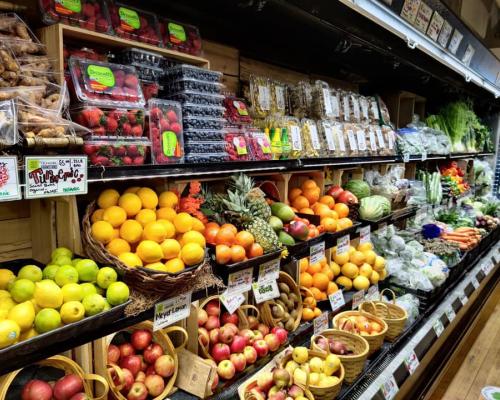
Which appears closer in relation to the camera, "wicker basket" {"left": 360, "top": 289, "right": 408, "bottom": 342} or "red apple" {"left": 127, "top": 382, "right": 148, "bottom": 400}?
"red apple" {"left": 127, "top": 382, "right": 148, "bottom": 400}

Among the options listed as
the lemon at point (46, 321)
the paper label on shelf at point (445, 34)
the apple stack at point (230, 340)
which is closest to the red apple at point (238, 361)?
the apple stack at point (230, 340)

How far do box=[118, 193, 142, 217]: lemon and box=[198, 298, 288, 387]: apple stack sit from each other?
0.59 meters

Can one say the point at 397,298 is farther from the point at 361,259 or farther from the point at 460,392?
the point at 460,392

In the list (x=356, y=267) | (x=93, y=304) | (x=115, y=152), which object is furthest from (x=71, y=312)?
(x=356, y=267)

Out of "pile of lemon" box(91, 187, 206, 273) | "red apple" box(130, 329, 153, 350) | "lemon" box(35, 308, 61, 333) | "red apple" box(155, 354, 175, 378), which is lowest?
"red apple" box(155, 354, 175, 378)

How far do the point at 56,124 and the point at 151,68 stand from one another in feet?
1.80

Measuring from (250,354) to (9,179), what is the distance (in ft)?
4.07

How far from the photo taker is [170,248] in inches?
53.2

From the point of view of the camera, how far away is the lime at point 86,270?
1.17m

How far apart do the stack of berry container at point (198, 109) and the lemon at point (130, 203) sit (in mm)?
238

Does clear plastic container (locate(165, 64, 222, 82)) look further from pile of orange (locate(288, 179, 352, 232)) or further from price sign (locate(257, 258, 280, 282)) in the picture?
pile of orange (locate(288, 179, 352, 232))

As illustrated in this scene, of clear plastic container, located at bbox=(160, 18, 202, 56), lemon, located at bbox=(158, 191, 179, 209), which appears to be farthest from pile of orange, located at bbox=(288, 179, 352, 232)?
clear plastic container, located at bbox=(160, 18, 202, 56)

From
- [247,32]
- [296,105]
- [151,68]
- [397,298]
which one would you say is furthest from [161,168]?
[397,298]

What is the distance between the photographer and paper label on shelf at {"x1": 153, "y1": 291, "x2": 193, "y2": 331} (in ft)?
4.17
